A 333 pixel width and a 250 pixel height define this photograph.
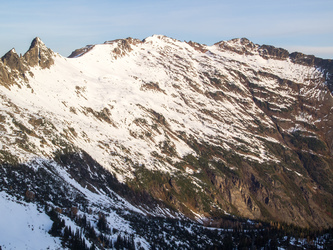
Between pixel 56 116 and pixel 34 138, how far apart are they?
135 feet

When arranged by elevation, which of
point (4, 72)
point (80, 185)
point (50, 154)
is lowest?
point (80, 185)

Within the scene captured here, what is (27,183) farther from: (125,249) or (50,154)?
(50,154)

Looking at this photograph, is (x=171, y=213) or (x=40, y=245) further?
(x=171, y=213)

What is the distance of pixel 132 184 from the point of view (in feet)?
623

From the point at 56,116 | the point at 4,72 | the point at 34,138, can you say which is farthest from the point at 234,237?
the point at 4,72

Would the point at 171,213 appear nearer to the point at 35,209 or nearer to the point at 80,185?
Result: the point at 80,185

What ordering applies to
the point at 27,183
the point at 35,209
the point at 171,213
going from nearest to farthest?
the point at 35,209 < the point at 27,183 < the point at 171,213

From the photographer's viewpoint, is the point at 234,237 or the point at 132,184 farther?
the point at 132,184

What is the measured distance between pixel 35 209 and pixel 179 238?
6665cm

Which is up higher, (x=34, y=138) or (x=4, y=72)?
(x=4, y=72)

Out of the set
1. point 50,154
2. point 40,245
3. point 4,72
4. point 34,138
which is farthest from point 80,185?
point 4,72

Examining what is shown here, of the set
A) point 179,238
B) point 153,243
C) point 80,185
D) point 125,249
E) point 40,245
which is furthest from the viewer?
point 80,185

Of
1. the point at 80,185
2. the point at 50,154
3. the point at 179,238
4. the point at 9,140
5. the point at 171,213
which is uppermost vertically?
the point at 9,140

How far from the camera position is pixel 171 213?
620 feet
